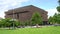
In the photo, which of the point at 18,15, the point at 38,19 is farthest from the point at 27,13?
the point at 38,19

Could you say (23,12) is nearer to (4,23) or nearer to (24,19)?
(24,19)

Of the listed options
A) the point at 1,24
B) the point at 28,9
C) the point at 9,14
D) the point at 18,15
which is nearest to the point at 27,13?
the point at 28,9

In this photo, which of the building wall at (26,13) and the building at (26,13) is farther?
the building at (26,13)

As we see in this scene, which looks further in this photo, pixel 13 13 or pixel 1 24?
pixel 13 13

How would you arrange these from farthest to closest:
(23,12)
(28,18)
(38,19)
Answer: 1. (23,12)
2. (28,18)
3. (38,19)

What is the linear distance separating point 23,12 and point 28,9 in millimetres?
4530

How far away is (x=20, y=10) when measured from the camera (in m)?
86.4

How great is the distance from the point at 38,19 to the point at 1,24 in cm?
1524

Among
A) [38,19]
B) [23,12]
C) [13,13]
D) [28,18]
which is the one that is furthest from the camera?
[13,13]

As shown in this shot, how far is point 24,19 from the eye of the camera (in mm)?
79812

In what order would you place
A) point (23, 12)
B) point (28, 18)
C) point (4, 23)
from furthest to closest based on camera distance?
point (23, 12) → point (28, 18) → point (4, 23)

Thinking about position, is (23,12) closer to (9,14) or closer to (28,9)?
(28,9)

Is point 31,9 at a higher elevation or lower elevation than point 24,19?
higher

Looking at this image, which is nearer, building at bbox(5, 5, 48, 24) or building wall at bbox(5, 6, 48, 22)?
building wall at bbox(5, 6, 48, 22)
